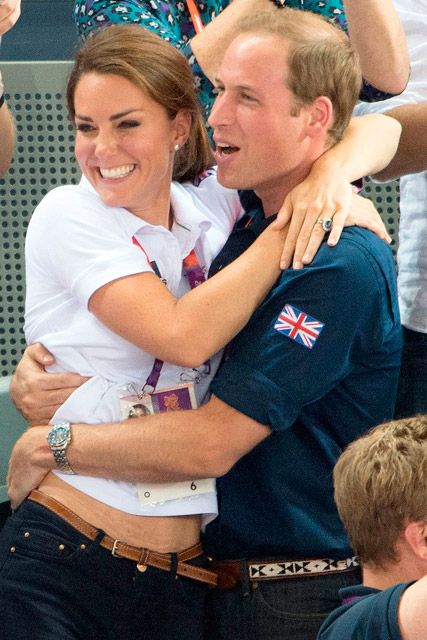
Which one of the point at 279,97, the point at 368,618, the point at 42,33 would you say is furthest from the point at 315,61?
the point at 42,33

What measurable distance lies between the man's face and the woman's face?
12 cm

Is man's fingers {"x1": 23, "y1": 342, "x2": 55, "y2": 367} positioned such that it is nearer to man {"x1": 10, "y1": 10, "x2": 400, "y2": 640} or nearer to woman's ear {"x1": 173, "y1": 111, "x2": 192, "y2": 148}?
man {"x1": 10, "y1": 10, "x2": 400, "y2": 640}

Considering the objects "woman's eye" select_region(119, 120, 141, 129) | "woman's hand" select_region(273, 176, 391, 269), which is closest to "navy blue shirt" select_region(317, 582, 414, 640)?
"woman's hand" select_region(273, 176, 391, 269)

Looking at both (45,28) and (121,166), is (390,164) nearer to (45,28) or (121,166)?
(121,166)

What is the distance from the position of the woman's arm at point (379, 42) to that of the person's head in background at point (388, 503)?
904 mm

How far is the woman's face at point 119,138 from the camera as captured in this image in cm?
208

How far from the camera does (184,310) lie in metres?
1.97

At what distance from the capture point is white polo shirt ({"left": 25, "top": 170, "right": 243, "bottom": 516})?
6.66 feet

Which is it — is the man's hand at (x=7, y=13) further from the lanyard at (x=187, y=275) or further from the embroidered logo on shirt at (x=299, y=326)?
Result: the embroidered logo on shirt at (x=299, y=326)

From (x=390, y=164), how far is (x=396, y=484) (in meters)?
0.99

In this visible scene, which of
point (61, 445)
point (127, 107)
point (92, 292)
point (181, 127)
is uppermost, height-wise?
point (127, 107)

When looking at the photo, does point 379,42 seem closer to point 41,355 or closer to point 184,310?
point 184,310

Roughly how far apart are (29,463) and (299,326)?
1.88 feet

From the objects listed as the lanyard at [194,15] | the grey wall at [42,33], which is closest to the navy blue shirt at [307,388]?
the lanyard at [194,15]
